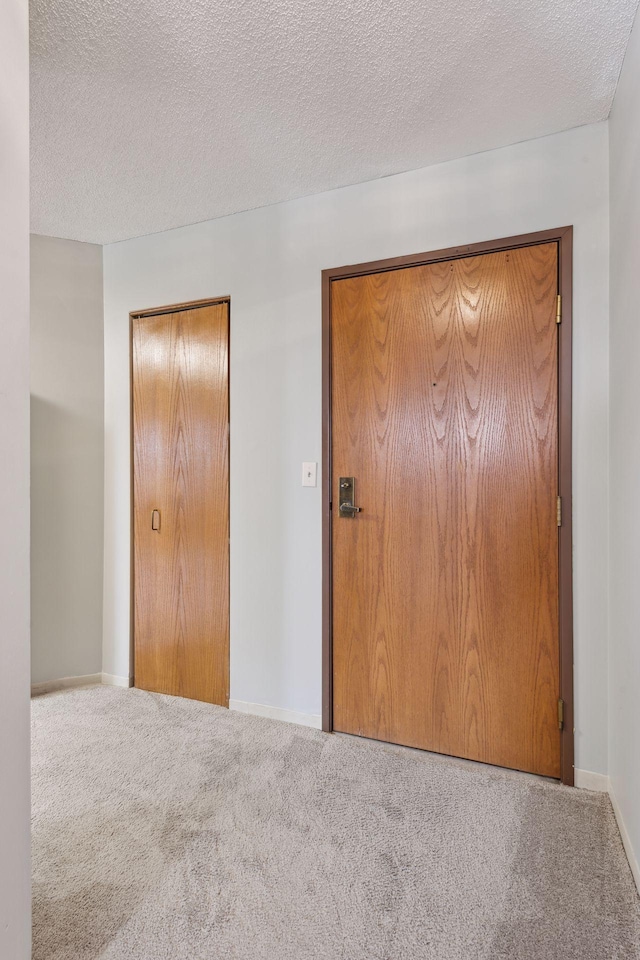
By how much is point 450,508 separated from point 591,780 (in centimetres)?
112

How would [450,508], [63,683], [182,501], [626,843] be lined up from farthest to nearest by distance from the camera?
1. [63,683]
2. [182,501]
3. [450,508]
4. [626,843]

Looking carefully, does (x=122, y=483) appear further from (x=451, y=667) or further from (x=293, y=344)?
(x=451, y=667)

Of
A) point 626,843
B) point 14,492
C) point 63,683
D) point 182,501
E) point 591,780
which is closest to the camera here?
point 14,492

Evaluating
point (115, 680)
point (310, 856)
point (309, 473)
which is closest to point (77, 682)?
point (115, 680)

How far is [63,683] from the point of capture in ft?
10.6

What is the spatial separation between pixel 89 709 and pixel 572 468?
254 centimetres

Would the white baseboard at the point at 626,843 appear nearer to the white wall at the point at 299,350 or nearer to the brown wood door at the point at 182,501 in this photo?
the white wall at the point at 299,350

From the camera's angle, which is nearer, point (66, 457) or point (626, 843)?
point (626, 843)

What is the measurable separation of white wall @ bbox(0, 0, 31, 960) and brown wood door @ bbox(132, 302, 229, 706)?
5.51 ft

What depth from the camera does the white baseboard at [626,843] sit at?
1.60 m

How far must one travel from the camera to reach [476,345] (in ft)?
7.59

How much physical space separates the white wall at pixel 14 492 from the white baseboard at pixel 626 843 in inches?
61.8

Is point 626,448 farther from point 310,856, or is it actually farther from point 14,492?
point 14,492

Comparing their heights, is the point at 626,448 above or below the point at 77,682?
above
